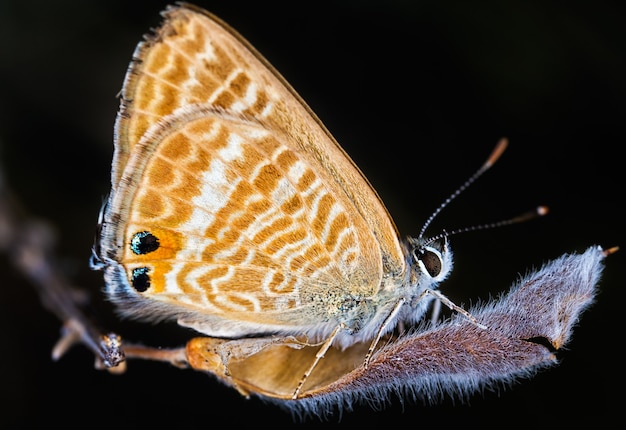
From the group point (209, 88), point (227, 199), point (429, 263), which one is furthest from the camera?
point (429, 263)

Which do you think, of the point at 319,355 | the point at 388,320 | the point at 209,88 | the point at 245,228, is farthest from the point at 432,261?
the point at 209,88

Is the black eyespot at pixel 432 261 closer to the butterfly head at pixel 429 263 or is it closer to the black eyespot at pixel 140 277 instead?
→ the butterfly head at pixel 429 263

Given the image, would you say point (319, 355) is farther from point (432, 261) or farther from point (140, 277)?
point (140, 277)

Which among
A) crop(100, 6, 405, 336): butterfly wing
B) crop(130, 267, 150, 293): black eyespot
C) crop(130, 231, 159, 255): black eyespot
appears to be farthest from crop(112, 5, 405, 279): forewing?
crop(130, 267, 150, 293): black eyespot

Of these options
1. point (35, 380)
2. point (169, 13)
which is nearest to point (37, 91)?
point (35, 380)

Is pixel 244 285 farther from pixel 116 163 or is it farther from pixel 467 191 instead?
pixel 467 191

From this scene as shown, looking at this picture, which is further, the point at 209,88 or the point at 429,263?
the point at 429,263

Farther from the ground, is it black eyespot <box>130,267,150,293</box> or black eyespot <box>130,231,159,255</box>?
black eyespot <box>130,231,159,255</box>

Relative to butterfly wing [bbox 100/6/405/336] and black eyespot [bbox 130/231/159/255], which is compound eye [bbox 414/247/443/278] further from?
black eyespot [bbox 130/231/159/255]
